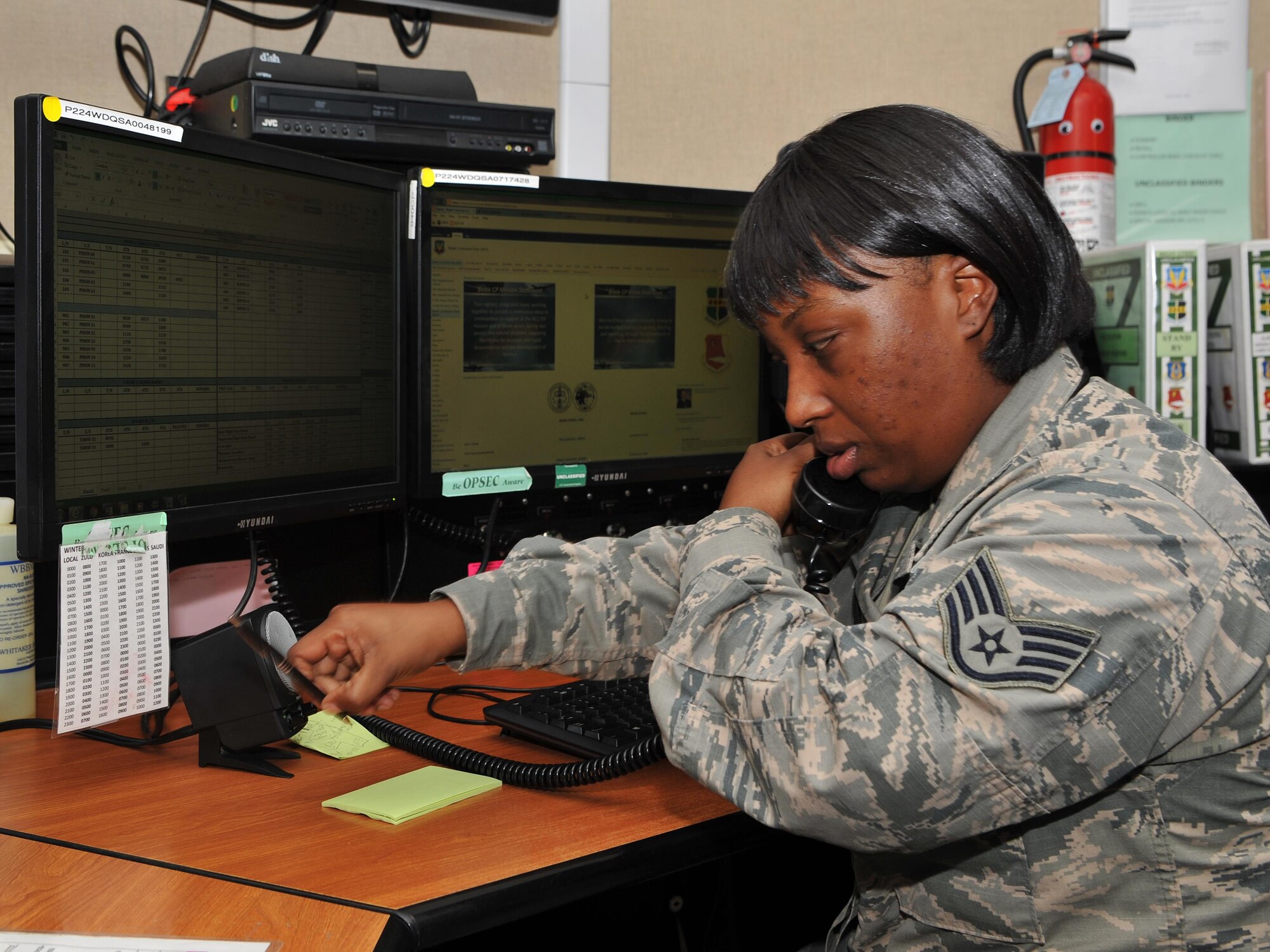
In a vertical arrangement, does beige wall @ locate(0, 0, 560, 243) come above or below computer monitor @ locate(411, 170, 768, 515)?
above

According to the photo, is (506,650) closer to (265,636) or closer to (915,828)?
(265,636)

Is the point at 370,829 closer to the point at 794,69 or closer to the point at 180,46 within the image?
the point at 180,46

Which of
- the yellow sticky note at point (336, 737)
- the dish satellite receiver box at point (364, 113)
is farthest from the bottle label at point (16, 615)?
the dish satellite receiver box at point (364, 113)

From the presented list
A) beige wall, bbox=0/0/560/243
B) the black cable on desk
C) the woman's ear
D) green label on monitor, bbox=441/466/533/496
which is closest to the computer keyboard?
the black cable on desk

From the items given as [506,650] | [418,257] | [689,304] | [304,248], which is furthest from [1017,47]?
[506,650]

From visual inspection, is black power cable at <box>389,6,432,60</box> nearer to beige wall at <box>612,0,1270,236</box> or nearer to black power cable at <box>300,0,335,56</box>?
black power cable at <box>300,0,335,56</box>

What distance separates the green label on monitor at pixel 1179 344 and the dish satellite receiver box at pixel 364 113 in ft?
2.90

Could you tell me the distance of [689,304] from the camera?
4.81 feet

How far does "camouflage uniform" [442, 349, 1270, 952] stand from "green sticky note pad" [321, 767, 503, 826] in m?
0.20

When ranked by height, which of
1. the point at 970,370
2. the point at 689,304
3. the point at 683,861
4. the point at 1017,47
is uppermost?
the point at 1017,47

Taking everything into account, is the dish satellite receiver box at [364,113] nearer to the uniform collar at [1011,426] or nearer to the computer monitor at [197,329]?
the computer monitor at [197,329]

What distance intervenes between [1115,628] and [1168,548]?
7 centimetres

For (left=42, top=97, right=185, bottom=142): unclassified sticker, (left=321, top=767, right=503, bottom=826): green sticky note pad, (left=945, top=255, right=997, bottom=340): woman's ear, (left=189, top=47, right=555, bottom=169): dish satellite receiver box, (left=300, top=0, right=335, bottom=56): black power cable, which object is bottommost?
(left=321, top=767, right=503, bottom=826): green sticky note pad

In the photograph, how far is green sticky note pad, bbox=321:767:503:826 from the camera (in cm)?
88
